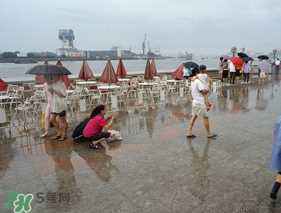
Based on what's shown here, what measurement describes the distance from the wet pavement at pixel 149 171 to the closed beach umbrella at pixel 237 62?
27.9 ft

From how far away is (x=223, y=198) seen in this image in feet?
11.4

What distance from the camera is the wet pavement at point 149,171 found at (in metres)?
3.39

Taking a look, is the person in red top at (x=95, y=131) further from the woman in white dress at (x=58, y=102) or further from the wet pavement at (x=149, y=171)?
the woman in white dress at (x=58, y=102)

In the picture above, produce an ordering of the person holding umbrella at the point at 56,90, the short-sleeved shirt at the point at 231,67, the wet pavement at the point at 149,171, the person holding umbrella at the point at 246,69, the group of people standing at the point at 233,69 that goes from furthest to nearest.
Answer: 1. the person holding umbrella at the point at 246,69
2. the group of people standing at the point at 233,69
3. the short-sleeved shirt at the point at 231,67
4. the person holding umbrella at the point at 56,90
5. the wet pavement at the point at 149,171

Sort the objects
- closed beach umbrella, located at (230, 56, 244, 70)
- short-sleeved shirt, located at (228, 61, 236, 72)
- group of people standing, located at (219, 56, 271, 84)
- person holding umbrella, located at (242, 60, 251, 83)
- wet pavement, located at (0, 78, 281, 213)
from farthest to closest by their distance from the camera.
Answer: person holding umbrella, located at (242, 60, 251, 83) < group of people standing, located at (219, 56, 271, 84) < short-sleeved shirt, located at (228, 61, 236, 72) < closed beach umbrella, located at (230, 56, 244, 70) < wet pavement, located at (0, 78, 281, 213)

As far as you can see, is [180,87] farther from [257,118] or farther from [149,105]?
[257,118]

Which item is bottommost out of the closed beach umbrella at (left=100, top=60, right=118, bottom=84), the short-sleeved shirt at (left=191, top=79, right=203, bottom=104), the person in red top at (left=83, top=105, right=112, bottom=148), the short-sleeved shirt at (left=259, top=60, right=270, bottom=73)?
the person in red top at (left=83, top=105, right=112, bottom=148)

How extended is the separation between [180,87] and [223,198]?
8795 mm

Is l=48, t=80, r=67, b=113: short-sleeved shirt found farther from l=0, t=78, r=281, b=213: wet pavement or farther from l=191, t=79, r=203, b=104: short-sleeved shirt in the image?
l=191, t=79, r=203, b=104: short-sleeved shirt

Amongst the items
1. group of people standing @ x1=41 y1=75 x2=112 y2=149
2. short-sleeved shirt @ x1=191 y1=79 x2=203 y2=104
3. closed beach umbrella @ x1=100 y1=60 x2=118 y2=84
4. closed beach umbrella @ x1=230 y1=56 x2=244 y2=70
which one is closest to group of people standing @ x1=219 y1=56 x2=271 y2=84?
closed beach umbrella @ x1=230 y1=56 x2=244 y2=70

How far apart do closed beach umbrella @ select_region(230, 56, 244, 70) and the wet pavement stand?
27.9 feet

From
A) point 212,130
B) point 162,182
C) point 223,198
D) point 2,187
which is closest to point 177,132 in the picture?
point 212,130

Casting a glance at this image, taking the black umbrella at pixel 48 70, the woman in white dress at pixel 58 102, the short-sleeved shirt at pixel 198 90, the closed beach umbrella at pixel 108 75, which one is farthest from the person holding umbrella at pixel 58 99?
the closed beach umbrella at pixel 108 75

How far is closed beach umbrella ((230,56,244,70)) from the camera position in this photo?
1510 centimetres
